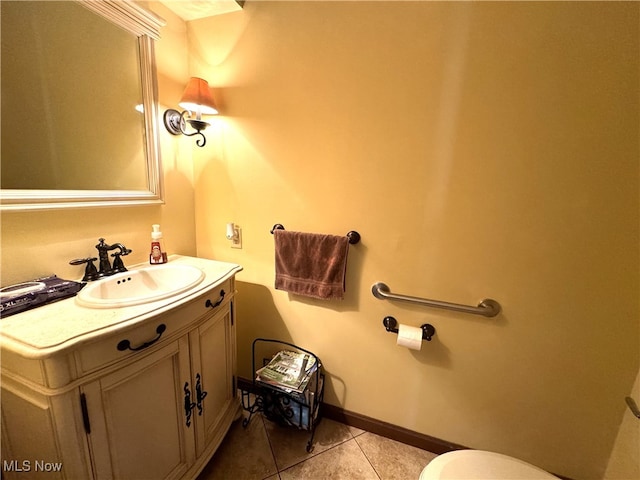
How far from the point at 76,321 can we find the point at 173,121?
1.09 meters

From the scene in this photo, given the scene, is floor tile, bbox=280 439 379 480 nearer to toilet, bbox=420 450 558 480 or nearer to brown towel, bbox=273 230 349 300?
toilet, bbox=420 450 558 480

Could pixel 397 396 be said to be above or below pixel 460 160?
below

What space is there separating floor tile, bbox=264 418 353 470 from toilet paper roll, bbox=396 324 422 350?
70 centimetres

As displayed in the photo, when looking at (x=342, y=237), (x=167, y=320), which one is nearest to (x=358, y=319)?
(x=342, y=237)

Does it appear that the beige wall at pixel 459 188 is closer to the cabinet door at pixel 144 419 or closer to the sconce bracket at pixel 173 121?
the sconce bracket at pixel 173 121

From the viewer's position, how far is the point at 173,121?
1.38m

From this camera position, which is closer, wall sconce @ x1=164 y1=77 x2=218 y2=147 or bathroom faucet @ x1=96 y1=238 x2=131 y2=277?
bathroom faucet @ x1=96 y1=238 x2=131 y2=277

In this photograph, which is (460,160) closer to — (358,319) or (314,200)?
(314,200)

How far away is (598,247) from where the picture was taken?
0.97 m

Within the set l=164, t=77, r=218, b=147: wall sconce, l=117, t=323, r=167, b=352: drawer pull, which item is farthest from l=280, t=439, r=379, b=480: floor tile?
l=164, t=77, r=218, b=147: wall sconce

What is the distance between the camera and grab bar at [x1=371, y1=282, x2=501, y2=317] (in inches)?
43.6

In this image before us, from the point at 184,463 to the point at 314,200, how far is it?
126cm

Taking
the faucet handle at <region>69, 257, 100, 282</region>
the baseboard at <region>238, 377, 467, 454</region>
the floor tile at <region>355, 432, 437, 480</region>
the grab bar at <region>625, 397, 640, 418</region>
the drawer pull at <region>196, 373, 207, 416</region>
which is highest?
the faucet handle at <region>69, 257, 100, 282</region>

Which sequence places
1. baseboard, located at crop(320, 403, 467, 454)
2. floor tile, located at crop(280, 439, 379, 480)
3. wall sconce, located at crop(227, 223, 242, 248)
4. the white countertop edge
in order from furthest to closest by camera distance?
wall sconce, located at crop(227, 223, 242, 248) → baseboard, located at crop(320, 403, 467, 454) → floor tile, located at crop(280, 439, 379, 480) → the white countertop edge
